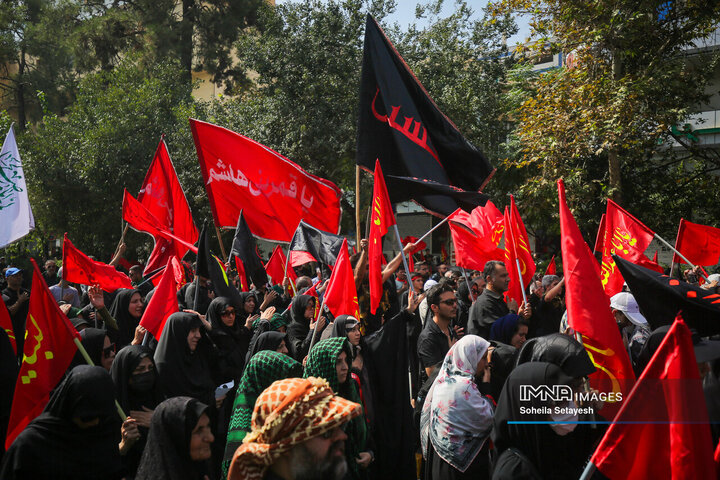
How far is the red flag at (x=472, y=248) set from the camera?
9.30 m

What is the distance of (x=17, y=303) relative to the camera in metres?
7.13

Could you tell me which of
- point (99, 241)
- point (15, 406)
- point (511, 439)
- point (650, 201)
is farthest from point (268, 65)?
point (511, 439)

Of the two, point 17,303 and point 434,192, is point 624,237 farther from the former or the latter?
point 17,303

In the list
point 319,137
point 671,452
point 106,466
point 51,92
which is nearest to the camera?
point 671,452

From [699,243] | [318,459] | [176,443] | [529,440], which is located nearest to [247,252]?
[176,443]

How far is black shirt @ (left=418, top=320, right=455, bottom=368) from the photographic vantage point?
16.8 ft

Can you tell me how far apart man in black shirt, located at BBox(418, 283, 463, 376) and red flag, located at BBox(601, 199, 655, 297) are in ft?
9.93

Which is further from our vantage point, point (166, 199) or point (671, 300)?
point (166, 199)

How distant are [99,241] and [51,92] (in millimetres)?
13811

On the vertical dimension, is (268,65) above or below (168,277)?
above

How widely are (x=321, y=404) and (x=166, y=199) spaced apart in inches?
321

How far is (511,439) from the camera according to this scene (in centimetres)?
302

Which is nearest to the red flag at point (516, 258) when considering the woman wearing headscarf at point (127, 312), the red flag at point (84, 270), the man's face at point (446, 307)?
the man's face at point (446, 307)

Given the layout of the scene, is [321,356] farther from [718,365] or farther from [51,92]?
[51,92]
